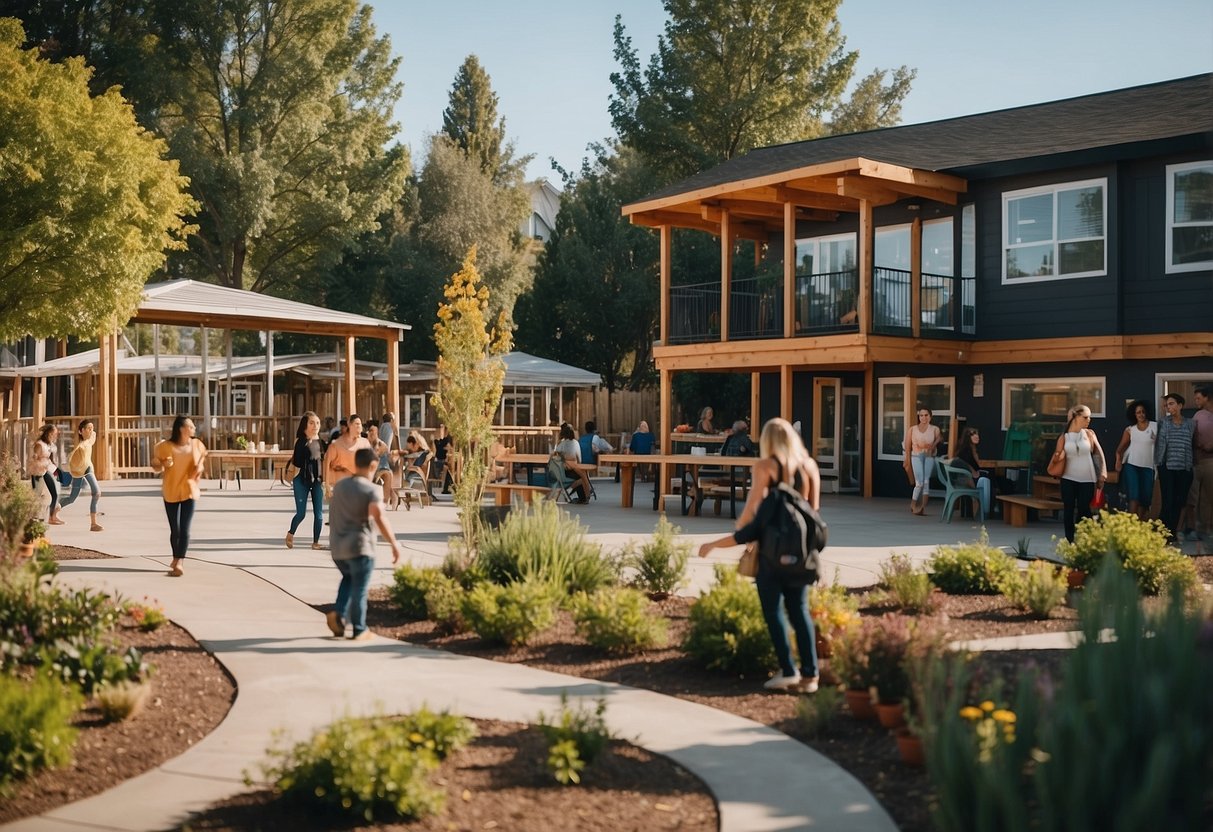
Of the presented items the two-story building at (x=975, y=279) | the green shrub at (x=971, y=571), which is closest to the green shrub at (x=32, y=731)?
the green shrub at (x=971, y=571)

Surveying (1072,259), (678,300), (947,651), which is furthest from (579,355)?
(947,651)

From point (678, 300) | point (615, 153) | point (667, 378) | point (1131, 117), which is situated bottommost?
point (667, 378)

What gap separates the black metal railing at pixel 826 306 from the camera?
22.0 m

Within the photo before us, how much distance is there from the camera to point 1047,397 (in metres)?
21.5

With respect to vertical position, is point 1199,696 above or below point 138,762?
above

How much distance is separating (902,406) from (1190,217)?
6.43 meters

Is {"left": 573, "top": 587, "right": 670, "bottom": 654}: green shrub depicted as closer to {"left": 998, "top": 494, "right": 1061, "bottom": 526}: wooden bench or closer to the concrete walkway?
the concrete walkway

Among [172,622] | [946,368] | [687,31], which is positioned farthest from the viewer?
[687,31]

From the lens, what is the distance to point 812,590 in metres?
8.94

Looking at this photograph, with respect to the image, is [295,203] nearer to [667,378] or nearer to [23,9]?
[23,9]

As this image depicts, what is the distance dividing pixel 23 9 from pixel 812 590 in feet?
120

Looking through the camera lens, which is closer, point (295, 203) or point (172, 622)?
point (172, 622)

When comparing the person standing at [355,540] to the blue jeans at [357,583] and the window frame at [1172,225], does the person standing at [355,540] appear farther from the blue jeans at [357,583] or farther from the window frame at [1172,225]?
the window frame at [1172,225]

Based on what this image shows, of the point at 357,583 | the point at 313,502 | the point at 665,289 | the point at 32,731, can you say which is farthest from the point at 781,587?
the point at 665,289
